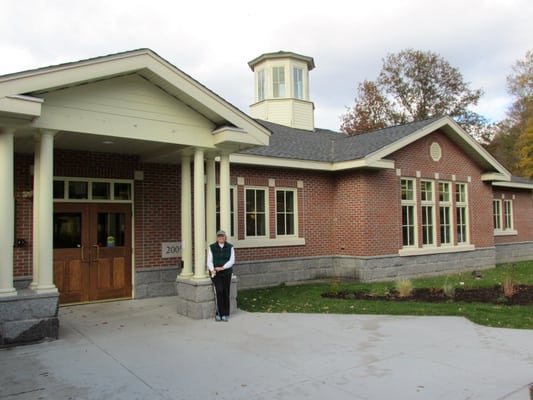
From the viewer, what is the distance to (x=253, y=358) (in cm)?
598

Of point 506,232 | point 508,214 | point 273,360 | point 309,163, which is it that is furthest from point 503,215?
point 273,360

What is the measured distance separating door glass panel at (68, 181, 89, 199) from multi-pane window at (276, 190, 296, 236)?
530 cm

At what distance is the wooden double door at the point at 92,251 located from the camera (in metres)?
9.42

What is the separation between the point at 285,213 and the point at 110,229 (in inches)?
200

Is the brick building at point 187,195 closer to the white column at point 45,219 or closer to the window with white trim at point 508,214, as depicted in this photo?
the white column at point 45,219

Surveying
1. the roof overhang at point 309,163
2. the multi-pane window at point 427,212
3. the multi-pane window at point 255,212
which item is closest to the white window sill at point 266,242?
the multi-pane window at point 255,212

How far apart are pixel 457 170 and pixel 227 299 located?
11.3 m

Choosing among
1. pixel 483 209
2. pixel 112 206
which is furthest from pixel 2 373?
pixel 483 209

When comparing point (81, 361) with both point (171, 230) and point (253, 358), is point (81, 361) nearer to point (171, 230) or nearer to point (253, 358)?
point (253, 358)

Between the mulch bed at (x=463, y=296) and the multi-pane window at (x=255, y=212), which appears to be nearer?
the mulch bed at (x=463, y=296)

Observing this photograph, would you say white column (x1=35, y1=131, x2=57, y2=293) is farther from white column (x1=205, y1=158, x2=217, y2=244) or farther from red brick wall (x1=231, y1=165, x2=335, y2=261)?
red brick wall (x1=231, y1=165, x2=335, y2=261)

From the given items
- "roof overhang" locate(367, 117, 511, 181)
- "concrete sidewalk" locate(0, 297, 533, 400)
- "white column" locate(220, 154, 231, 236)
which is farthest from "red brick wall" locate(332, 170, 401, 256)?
"white column" locate(220, 154, 231, 236)

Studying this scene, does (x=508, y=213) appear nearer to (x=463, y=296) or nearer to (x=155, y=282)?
(x=463, y=296)

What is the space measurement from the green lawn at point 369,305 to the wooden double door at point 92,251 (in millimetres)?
2739
